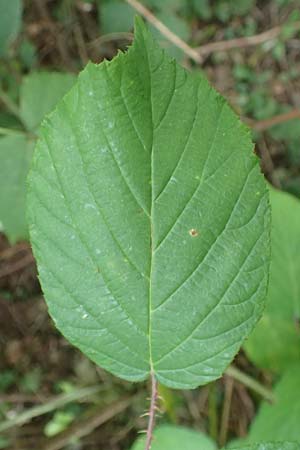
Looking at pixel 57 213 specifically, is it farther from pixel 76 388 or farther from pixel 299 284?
pixel 76 388

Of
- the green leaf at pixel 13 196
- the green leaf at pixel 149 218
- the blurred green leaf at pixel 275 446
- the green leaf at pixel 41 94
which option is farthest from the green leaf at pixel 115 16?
the blurred green leaf at pixel 275 446

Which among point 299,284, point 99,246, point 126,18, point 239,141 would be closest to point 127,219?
point 99,246

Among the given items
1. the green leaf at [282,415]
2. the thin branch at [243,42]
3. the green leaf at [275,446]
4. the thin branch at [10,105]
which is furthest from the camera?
the thin branch at [243,42]

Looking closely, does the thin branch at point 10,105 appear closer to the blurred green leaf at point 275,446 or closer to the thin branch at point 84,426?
the thin branch at point 84,426

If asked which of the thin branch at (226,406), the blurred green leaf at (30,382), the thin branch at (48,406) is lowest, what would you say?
the thin branch at (226,406)

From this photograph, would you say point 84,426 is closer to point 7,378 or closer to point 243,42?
point 7,378

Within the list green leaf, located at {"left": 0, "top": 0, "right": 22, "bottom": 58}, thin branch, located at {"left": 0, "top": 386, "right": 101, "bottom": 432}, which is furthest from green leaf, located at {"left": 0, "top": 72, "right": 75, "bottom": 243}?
thin branch, located at {"left": 0, "top": 386, "right": 101, "bottom": 432}
